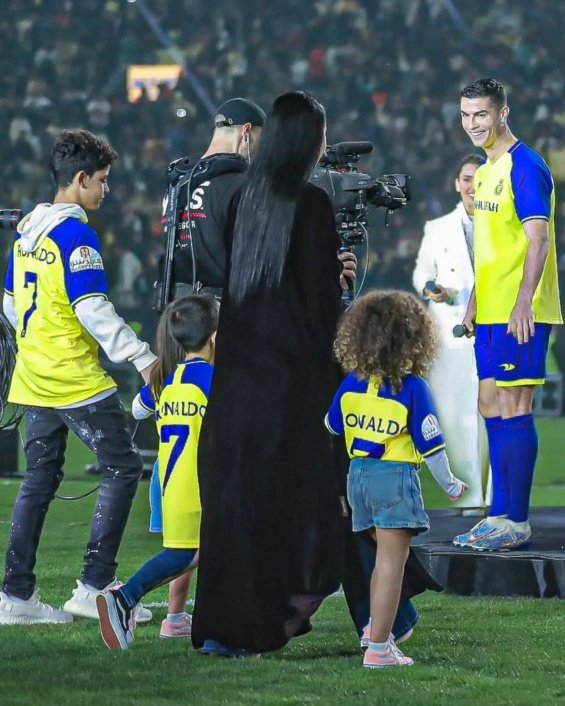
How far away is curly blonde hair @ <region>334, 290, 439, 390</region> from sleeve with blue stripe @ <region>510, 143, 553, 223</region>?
1247mm

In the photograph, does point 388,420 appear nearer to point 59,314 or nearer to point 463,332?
point 59,314

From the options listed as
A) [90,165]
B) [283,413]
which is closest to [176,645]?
[283,413]

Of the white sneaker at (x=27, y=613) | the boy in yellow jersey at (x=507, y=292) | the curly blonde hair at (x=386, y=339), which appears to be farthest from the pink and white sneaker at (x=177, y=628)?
the boy in yellow jersey at (x=507, y=292)

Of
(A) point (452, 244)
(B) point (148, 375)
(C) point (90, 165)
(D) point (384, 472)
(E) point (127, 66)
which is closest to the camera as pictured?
(D) point (384, 472)

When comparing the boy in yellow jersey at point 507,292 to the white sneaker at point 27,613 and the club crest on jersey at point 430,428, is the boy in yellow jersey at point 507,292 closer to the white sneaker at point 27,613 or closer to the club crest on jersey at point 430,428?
the club crest on jersey at point 430,428

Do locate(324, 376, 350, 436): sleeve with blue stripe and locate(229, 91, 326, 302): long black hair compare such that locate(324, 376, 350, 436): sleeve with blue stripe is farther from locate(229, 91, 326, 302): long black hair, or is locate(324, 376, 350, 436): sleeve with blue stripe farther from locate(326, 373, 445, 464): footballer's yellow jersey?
locate(229, 91, 326, 302): long black hair

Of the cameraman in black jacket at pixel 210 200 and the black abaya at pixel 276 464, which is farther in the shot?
the cameraman in black jacket at pixel 210 200

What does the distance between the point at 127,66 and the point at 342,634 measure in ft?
21.0

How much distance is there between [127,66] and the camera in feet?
31.6

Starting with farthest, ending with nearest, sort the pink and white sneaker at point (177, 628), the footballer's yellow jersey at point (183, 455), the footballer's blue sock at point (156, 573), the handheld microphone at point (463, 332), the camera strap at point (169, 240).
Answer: the handheld microphone at point (463, 332), the camera strap at point (169, 240), the pink and white sneaker at point (177, 628), the footballer's yellow jersey at point (183, 455), the footballer's blue sock at point (156, 573)

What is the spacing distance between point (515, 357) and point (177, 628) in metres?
1.53

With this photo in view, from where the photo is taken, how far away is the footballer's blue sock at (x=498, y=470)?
192 inches

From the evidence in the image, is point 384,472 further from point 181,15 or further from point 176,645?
point 181,15

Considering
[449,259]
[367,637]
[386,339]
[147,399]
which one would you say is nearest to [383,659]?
[367,637]
